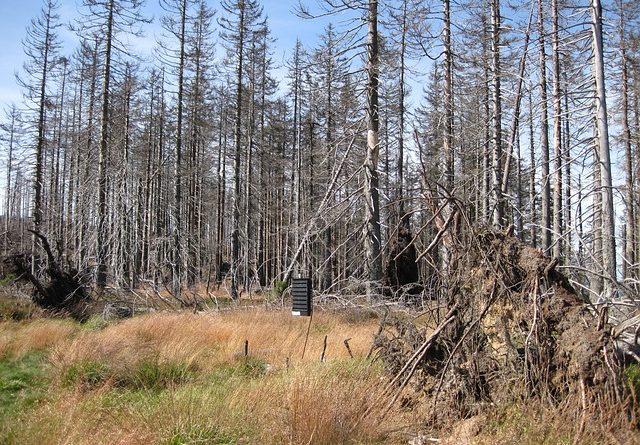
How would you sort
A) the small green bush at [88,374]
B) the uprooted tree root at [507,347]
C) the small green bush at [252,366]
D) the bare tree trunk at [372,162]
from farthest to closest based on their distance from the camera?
the bare tree trunk at [372,162]
the small green bush at [252,366]
the small green bush at [88,374]
the uprooted tree root at [507,347]

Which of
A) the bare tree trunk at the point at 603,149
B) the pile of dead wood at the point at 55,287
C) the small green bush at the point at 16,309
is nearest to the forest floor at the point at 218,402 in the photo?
the bare tree trunk at the point at 603,149

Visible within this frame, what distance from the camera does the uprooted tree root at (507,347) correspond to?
3.75 meters

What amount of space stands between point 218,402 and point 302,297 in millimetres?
3318

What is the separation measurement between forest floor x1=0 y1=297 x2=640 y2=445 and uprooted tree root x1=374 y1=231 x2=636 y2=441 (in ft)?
0.50

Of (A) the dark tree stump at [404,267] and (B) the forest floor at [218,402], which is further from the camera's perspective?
(A) the dark tree stump at [404,267]

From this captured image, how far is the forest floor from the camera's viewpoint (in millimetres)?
3686

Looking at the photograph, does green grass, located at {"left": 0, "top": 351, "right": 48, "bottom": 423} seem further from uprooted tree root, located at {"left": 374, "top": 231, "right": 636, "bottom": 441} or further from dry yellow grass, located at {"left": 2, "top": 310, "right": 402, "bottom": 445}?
uprooted tree root, located at {"left": 374, "top": 231, "right": 636, "bottom": 441}

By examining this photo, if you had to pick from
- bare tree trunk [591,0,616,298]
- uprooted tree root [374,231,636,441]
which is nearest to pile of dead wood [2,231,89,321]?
uprooted tree root [374,231,636,441]

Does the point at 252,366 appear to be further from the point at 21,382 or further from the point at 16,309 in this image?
the point at 16,309


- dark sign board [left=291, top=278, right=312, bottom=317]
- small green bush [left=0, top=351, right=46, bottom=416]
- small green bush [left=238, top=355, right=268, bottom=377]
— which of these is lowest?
small green bush [left=0, top=351, right=46, bottom=416]

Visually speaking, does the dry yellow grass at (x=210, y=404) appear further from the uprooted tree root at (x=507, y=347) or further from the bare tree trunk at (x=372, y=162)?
the bare tree trunk at (x=372, y=162)

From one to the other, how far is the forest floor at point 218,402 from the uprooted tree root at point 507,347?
0.15 m

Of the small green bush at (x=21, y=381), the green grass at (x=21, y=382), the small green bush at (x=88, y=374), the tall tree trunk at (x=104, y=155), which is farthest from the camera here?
the tall tree trunk at (x=104, y=155)

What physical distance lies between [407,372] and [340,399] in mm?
888
